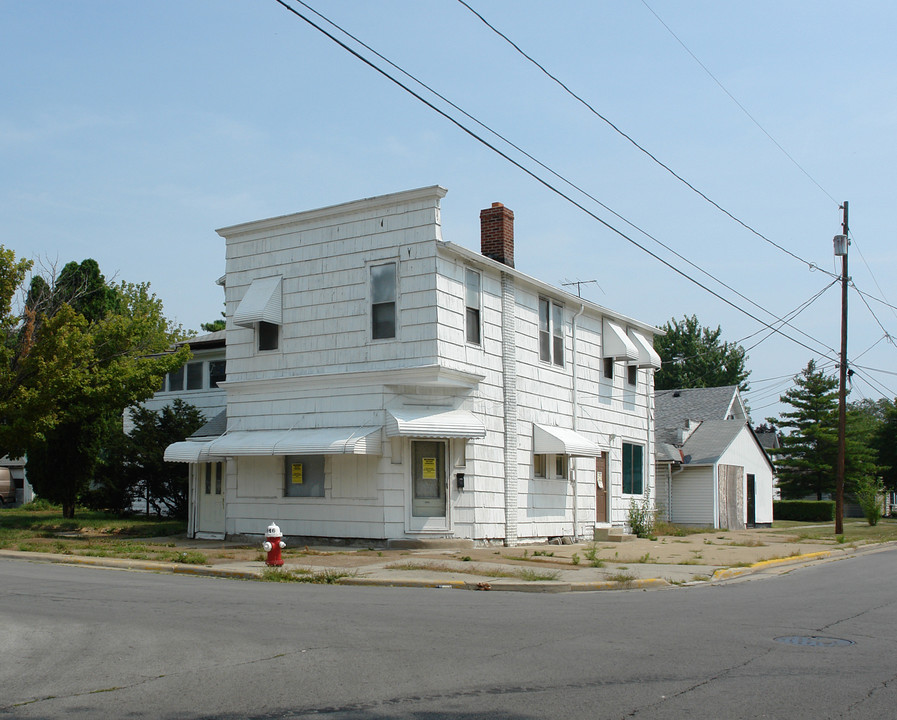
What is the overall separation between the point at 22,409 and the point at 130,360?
13.2 feet

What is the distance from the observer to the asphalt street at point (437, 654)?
20.8 ft

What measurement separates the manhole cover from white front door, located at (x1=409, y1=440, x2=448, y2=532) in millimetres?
11109

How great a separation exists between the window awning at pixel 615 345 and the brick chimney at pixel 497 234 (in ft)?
18.3

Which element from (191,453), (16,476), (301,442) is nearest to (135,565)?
(301,442)

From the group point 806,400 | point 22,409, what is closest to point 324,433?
point 22,409

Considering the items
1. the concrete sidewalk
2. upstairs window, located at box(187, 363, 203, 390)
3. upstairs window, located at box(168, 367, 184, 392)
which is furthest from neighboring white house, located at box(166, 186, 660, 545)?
upstairs window, located at box(168, 367, 184, 392)

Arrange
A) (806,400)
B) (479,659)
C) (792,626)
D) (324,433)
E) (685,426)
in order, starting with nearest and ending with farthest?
(479,659), (792,626), (324,433), (685,426), (806,400)

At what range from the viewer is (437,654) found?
26.3 ft

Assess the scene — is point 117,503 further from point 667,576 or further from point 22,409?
point 667,576

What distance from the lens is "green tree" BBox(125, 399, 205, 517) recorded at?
28000 mm

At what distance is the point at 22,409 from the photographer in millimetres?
21672

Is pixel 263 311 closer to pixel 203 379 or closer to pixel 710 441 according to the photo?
pixel 203 379

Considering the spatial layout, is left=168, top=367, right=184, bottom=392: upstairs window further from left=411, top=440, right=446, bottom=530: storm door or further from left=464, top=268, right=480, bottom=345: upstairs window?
left=411, top=440, right=446, bottom=530: storm door

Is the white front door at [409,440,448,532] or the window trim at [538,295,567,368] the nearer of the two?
the white front door at [409,440,448,532]
